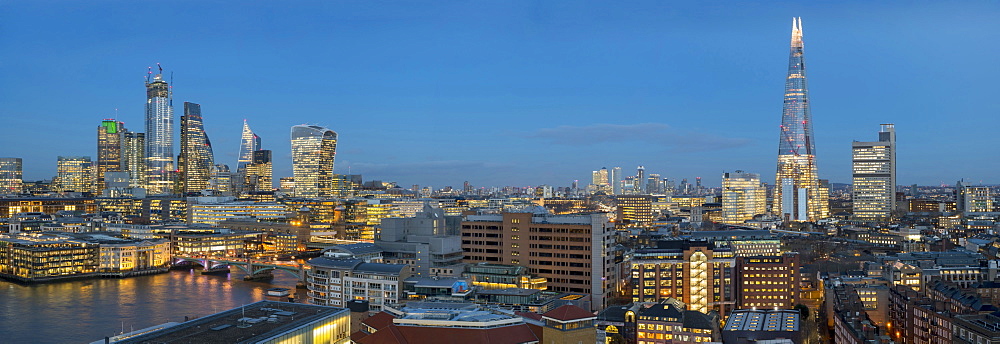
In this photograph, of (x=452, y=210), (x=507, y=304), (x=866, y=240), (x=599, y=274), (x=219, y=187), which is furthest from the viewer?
(x=219, y=187)

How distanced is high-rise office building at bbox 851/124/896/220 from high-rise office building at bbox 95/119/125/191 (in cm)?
9619

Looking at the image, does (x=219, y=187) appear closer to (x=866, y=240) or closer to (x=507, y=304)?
(x=866, y=240)

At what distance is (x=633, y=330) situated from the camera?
82.6 ft

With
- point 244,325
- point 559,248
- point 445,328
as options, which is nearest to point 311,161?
point 559,248

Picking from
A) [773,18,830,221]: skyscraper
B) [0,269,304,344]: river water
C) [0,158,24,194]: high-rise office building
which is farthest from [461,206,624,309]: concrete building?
[0,158,24,194]: high-rise office building

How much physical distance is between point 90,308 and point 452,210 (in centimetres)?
6245

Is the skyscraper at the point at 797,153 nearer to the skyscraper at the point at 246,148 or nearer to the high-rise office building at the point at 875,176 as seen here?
the high-rise office building at the point at 875,176

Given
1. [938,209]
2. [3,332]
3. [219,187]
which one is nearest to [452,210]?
[219,187]

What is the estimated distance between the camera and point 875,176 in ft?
316

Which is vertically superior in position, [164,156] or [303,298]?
[164,156]

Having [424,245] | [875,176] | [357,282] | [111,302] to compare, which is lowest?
[111,302]

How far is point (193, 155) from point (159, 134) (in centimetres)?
1027

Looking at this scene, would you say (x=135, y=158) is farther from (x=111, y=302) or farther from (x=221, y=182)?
(x=111, y=302)

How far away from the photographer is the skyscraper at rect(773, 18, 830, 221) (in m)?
94.9
